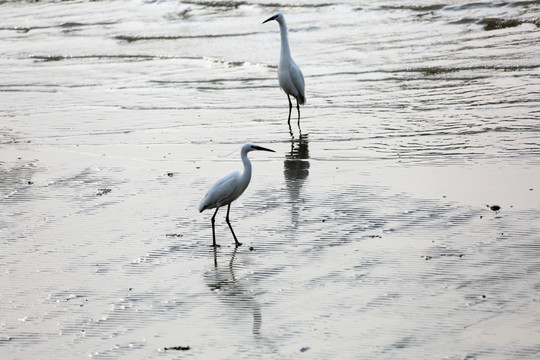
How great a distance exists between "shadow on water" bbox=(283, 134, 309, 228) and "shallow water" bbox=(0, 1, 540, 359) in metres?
0.04

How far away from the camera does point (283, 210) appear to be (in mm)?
7836

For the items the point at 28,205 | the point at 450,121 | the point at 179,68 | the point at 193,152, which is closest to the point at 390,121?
the point at 450,121

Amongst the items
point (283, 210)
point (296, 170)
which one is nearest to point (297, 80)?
point (296, 170)

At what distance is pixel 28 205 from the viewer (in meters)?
8.44

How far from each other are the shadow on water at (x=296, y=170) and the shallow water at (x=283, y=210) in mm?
39

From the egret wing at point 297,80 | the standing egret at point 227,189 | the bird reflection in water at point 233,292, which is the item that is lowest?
the bird reflection in water at point 233,292

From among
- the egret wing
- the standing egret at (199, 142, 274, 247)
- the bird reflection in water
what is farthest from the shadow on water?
the egret wing

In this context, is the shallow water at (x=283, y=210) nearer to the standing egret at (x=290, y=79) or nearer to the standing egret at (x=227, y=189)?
the standing egret at (x=227, y=189)

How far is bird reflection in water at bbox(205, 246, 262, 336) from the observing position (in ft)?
18.5

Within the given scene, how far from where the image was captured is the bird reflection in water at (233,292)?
563 centimetres

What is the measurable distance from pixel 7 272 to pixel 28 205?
6.07 feet

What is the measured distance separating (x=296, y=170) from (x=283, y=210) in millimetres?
1484

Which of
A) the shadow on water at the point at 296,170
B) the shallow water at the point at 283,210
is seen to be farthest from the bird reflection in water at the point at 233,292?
the shadow on water at the point at 296,170

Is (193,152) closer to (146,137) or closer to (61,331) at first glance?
(146,137)
